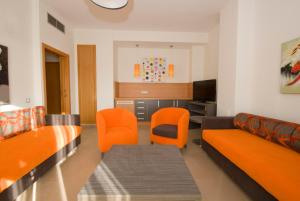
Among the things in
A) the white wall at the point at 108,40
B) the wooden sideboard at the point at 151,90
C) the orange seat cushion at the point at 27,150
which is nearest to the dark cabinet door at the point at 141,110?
the wooden sideboard at the point at 151,90

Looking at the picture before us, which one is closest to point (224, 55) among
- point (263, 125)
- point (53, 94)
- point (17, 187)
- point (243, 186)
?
point (263, 125)

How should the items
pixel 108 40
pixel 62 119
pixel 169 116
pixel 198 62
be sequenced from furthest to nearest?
pixel 198 62 → pixel 108 40 → pixel 169 116 → pixel 62 119

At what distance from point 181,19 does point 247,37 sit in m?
1.67

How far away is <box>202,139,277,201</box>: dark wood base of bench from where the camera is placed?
1365 millimetres

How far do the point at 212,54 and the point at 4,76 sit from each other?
4.56m

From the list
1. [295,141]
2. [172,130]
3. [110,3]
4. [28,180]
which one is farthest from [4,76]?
[295,141]

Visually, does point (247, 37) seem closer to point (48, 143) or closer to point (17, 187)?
point (48, 143)

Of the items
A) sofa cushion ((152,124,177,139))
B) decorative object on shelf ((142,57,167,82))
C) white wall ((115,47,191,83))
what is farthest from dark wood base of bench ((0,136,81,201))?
decorative object on shelf ((142,57,167,82))

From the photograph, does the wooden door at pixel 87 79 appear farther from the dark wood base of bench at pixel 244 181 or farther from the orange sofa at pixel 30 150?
the dark wood base of bench at pixel 244 181

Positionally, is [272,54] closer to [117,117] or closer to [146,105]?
[117,117]

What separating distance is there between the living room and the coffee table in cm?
1

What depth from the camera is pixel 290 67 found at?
84.5 inches

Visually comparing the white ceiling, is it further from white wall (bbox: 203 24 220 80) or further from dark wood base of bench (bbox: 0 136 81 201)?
dark wood base of bench (bbox: 0 136 81 201)

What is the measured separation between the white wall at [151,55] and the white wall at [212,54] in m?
0.77
